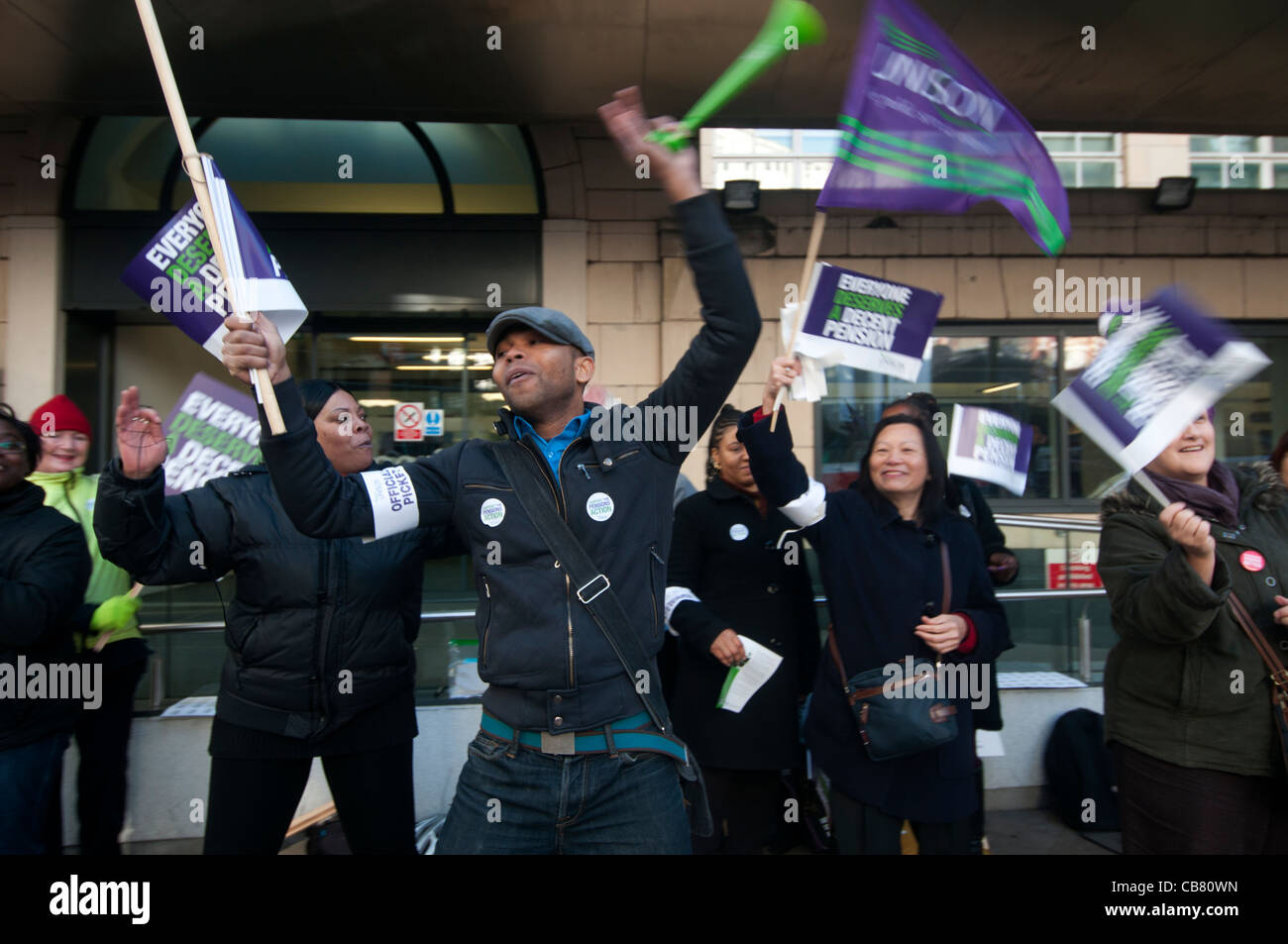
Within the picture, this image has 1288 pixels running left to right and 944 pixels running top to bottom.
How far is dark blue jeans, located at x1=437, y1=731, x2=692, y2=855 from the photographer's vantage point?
81.2 inches

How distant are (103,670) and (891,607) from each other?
10.9 ft

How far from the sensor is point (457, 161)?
290 inches

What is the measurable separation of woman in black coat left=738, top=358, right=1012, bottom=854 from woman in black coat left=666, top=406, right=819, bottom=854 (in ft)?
1.58

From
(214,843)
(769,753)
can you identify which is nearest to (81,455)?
(214,843)

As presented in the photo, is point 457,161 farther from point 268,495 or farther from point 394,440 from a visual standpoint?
point 268,495

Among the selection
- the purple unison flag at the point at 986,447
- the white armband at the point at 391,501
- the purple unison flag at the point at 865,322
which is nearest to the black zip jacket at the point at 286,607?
the white armband at the point at 391,501

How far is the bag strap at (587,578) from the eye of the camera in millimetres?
2043

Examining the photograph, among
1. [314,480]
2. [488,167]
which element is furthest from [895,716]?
[488,167]

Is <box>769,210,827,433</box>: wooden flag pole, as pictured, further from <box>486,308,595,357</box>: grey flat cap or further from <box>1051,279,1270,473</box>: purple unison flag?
<box>1051,279,1270,473</box>: purple unison flag

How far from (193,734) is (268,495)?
2509 mm

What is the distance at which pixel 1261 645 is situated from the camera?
2.64 m

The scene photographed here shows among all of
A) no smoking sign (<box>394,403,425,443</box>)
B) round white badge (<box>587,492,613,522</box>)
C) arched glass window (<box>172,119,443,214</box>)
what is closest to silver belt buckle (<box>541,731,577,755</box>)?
round white badge (<box>587,492,613,522</box>)

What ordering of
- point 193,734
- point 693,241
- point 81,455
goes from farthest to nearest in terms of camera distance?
point 193,734 → point 81,455 → point 693,241

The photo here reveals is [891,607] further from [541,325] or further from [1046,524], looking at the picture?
[1046,524]
